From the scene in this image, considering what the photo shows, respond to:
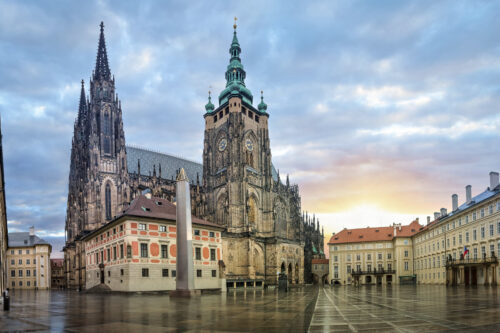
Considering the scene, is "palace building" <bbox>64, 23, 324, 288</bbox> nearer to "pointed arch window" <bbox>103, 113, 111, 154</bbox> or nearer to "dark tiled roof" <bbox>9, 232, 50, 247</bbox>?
"pointed arch window" <bbox>103, 113, 111, 154</bbox>

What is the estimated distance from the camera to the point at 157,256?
140 ft

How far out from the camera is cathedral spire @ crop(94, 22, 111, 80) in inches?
3132

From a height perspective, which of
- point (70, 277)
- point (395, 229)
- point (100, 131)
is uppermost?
point (100, 131)

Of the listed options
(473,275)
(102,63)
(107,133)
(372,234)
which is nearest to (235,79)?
(102,63)

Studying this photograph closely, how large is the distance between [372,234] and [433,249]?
830 inches

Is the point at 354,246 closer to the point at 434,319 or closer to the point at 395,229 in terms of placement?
the point at 395,229

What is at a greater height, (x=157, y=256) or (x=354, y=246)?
(x=157, y=256)

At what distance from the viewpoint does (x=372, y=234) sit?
86500 mm

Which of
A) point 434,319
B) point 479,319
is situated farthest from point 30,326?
point 479,319

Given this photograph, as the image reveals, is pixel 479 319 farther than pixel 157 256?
No

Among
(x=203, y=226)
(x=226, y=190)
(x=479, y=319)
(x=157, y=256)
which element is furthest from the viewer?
(x=226, y=190)

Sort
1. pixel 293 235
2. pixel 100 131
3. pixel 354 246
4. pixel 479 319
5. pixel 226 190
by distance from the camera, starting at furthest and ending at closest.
A: pixel 293 235
pixel 354 246
pixel 226 190
pixel 100 131
pixel 479 319

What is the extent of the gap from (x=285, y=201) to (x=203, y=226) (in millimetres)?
48021

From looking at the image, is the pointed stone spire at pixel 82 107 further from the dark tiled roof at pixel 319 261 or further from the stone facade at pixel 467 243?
the stone facade at pixel 467 243
